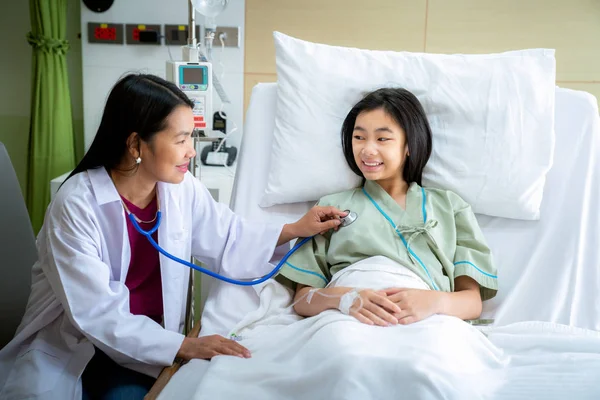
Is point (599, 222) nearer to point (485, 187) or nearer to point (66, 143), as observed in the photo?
point (485, 187)

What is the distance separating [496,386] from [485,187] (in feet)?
2.38

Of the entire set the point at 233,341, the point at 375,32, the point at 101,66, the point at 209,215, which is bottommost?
the point at 233,341

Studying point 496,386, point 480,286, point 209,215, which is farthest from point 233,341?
point 480,286

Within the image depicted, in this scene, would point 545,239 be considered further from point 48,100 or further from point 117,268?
point 48,100

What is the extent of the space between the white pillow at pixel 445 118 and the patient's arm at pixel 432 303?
35cm

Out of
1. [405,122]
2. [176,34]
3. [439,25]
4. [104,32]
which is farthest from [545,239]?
[104,32]

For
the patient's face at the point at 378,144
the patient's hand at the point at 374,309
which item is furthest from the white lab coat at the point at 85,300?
the patient's face at the point at 378,144

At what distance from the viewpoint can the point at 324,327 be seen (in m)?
1.30

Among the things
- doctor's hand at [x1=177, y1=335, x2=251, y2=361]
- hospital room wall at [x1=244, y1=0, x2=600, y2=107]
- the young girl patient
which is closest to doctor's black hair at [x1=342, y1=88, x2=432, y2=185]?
the young girl patient

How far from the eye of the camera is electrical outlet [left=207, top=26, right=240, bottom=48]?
3258 millimetres

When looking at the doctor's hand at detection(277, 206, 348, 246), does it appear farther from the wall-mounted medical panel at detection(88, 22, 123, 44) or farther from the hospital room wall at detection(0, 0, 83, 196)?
the hospital room wall at detection(0, 0, 83, 196)

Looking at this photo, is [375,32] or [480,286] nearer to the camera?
[480,286]

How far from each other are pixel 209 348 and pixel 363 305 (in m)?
0.38

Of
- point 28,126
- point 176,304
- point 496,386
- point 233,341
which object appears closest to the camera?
point 496,386
